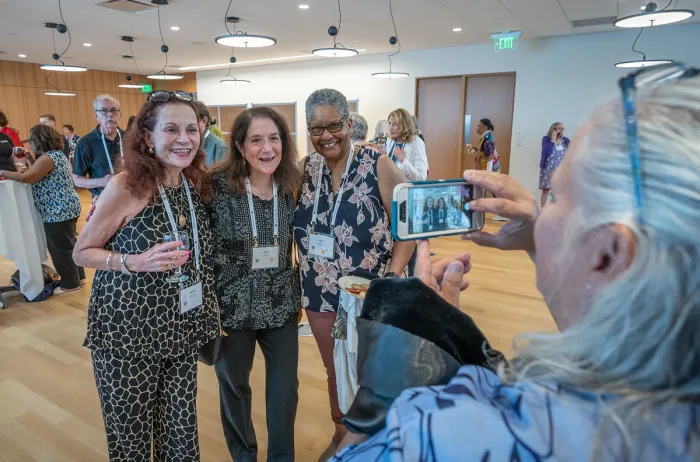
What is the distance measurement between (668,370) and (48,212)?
5103mm

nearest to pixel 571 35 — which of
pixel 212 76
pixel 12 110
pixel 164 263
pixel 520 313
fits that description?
pixel 520 313

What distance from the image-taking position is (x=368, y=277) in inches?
74.7

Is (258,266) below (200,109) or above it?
below

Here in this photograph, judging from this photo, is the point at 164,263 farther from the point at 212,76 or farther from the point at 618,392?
the point at 212,76

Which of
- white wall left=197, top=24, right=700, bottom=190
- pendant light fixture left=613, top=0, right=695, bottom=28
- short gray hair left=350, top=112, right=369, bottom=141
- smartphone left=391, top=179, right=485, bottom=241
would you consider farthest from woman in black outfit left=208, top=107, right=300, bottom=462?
white wall left=197, top=24, right=700, bottom=190

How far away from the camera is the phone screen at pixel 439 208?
92 cm

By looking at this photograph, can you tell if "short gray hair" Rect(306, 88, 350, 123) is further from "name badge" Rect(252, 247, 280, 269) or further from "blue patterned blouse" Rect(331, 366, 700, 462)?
"blue patterned blouse" Rect(331, 366, 700, 462)

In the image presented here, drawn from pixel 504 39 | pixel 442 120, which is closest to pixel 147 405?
pixel 504 39

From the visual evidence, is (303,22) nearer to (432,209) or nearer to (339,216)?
(339,216)

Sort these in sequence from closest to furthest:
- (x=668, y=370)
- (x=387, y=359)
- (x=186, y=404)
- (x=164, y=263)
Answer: (x=668, y=370) → (x=387, y=359) → (x=164, y=263) → (x=186, y=404)

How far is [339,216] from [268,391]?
0.85 metres

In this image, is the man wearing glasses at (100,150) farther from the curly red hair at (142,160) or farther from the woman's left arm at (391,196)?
the woman's left arm at (391,196)

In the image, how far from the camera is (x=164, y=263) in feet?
4.85

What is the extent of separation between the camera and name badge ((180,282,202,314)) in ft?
5.28
